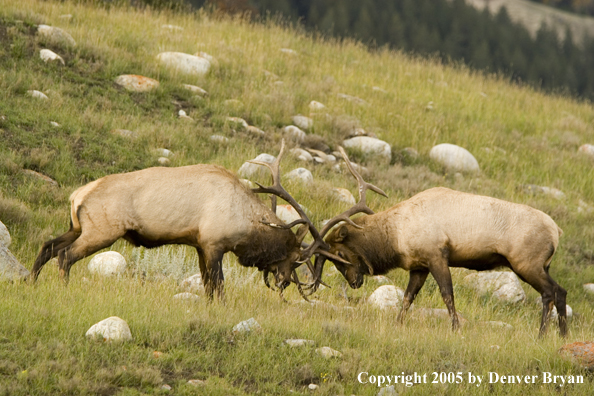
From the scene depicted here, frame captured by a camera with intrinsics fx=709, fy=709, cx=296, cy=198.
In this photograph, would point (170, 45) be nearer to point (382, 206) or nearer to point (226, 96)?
point (226, 96)

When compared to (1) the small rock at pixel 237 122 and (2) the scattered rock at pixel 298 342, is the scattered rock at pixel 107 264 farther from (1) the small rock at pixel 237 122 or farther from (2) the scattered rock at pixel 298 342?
(1) the small rock at pixel 237 122

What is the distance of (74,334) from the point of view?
558 centimetres

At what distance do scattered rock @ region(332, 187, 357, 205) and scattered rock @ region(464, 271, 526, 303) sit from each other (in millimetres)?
2242

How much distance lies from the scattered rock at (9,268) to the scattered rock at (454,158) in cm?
915

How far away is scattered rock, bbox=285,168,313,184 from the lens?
11.4 metres

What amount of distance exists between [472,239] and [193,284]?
129 inches

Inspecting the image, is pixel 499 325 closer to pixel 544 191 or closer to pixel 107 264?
pixel 107 264

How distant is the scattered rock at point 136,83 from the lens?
13.4 m

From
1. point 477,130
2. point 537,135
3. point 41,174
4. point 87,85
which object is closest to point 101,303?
point 41,174

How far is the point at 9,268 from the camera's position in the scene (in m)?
7.00

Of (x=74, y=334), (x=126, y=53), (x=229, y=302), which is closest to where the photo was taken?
(x=74, y=334)

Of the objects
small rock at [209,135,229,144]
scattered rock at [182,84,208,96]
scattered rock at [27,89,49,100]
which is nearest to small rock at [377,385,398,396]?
small rock at [209,135,229,144]

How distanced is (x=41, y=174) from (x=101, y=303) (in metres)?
4.67

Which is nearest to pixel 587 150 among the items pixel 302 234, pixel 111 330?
pixel 302 234
